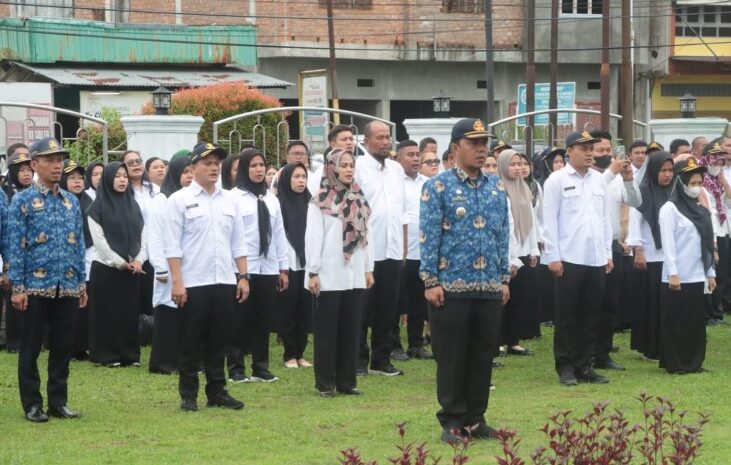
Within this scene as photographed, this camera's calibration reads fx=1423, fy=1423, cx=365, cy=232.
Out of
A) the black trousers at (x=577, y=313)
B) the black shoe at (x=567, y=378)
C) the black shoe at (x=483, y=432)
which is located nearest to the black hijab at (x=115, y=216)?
the black trousers at (x=577, y=313)

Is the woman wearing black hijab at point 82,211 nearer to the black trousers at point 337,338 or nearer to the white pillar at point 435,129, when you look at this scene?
the black trousers at point 337,338

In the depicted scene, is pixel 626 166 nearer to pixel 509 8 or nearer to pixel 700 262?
pixel 700 262

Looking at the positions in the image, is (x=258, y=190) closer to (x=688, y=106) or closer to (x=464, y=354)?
(x=464, y=354)

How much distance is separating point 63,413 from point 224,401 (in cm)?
118

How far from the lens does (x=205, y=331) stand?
10.5 m

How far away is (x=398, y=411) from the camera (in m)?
10.5

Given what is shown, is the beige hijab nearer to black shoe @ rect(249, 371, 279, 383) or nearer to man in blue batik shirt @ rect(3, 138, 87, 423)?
black shoe @ rect(249, 371, 279, 383)

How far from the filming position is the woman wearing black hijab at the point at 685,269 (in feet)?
40.9

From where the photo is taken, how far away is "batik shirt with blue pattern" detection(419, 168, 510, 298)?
9227 millimetres

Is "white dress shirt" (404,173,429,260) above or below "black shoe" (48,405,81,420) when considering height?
above

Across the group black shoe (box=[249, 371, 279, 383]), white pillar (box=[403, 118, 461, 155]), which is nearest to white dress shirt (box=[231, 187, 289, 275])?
black shoe (box=[249, 371, 279, 383])

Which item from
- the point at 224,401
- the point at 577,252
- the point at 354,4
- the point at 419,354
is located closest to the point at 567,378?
the point at 577,252

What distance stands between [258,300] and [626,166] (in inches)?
137

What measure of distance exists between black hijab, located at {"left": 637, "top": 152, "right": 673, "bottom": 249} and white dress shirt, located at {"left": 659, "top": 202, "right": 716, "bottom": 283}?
31.6 inches
